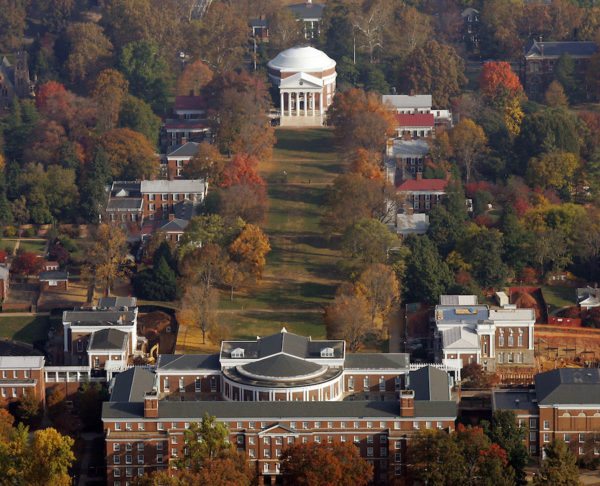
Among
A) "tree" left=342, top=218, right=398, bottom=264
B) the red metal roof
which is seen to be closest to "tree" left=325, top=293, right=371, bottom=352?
"tree" left=342, top=218, right=398, bottom=264

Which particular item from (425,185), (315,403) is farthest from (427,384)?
(425,185)

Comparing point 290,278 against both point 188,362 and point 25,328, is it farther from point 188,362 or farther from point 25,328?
point 188,362

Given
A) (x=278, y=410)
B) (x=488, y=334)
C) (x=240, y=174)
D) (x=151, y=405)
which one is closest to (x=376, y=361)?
(x=488, y=334)

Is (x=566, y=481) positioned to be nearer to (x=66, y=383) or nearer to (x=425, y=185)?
(x=66, y=383)

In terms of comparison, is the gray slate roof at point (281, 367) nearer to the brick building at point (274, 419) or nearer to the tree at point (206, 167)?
the brick building at point (274, 419)

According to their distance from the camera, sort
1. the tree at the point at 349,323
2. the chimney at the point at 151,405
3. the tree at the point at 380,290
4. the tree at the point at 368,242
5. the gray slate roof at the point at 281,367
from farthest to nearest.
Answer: the tree at the point at 368,242, the tree at the point at 380,290, the tree at the point at 349,323, the gray slate roof at the point at 281,367, the chimney at the point at 151,405

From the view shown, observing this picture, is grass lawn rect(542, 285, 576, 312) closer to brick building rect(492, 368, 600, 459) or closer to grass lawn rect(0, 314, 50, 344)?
brick building rect(492, 368, 600, 459)

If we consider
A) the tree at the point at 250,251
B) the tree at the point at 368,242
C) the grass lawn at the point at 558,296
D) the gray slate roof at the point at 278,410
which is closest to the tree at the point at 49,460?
the gray slate roof at the point at 278,410

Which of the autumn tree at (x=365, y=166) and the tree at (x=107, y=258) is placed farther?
the autumn tree at (x=365, y=166)
